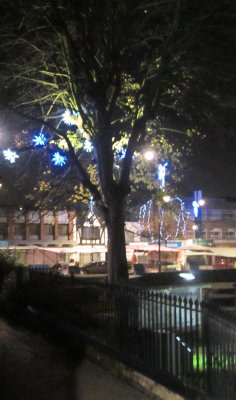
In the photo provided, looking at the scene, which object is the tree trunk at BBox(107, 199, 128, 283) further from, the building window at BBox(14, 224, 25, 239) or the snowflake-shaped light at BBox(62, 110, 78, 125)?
the building window at BBox(14, 224, 25, 239)

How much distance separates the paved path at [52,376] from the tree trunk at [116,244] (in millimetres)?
2323

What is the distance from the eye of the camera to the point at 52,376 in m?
7.33

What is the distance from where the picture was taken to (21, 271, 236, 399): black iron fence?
5527 mm

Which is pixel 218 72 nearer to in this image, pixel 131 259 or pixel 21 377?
pixel 21 377

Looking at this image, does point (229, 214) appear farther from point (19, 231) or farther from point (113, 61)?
point (113, 61)

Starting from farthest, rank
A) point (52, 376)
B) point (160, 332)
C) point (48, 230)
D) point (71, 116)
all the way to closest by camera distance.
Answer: point (48, 230) → point (71, 116) → point (52, 376) → point (160, 332)

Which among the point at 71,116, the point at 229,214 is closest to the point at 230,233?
the point at 229,214

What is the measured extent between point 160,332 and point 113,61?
6.46 meters

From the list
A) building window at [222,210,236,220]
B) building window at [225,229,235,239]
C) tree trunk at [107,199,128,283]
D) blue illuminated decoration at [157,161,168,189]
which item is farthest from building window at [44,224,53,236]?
tree trunk at [107,199,128,283]

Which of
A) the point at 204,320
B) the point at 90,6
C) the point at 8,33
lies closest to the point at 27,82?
the point at 8,33

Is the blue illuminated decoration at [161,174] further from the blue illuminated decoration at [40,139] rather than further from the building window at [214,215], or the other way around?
the building window at [214,215]

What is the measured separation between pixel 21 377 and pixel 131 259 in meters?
37.5

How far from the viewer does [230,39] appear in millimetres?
11008

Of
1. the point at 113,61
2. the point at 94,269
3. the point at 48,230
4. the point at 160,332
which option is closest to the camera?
the point at 160,332
